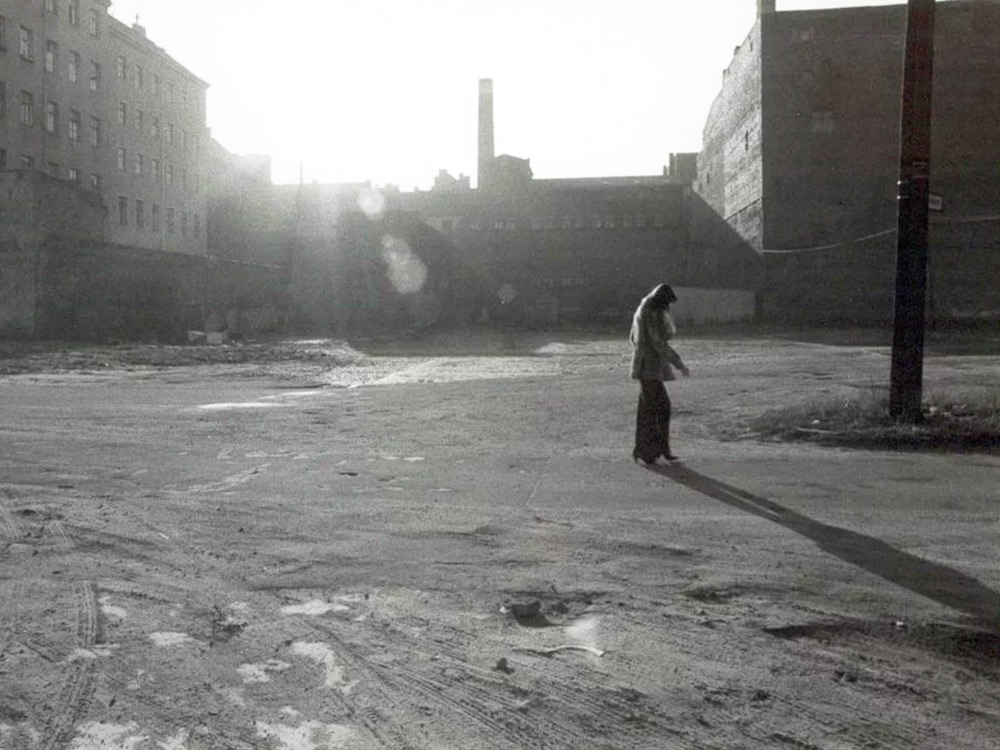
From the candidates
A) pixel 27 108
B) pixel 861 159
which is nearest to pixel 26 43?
pixel 27 108

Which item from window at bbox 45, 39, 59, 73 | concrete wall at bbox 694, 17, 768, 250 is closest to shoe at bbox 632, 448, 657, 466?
concrete wall at bbox 694, 17, 768, 250

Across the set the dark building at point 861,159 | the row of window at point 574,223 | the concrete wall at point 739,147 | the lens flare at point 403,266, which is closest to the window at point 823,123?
the dark building at point 861,159

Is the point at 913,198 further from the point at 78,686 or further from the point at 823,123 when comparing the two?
the point at 823,123

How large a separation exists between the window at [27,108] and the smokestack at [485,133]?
26421mm

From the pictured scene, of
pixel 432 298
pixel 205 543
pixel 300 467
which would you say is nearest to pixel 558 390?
pixel 300 467

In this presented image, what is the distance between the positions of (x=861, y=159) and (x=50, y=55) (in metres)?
39.0

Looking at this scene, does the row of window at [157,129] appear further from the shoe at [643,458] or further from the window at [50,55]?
the shoe at [643,458]

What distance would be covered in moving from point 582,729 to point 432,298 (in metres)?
48.5

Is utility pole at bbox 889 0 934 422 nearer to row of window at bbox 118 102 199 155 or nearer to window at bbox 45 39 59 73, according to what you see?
window at bbox 45 39 59 73

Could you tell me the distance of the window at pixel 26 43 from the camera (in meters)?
45.5

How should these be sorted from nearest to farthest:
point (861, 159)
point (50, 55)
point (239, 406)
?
point (239, 406) → point (861, 159) → point (50, 55)

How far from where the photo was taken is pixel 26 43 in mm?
46125

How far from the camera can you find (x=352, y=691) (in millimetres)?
3605

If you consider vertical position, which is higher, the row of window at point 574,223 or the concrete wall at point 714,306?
the row of window at point 574,223
